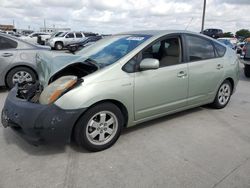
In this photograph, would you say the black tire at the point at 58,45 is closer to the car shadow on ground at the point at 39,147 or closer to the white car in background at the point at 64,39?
the white car in background at the point at 64,39

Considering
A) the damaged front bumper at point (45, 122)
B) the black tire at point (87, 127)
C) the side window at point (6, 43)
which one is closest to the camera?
the damaged front bumper at point (45, 122)

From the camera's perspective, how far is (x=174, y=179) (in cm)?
271

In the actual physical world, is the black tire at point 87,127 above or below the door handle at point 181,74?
below

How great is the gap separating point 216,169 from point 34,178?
2029mm

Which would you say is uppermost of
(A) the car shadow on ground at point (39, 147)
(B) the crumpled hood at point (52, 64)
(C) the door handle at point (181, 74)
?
(B) the crumpled hood at point (52, 64)

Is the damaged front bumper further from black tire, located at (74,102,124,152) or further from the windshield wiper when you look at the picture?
the windshield wiper

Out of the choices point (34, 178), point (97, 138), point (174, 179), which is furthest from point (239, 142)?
point (34, 178)

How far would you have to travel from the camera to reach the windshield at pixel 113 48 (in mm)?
3582

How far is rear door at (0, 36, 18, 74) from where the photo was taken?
6016mm

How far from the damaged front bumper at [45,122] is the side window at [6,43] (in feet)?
12.3

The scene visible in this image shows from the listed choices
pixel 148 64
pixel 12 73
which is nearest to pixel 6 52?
pixel 12 73

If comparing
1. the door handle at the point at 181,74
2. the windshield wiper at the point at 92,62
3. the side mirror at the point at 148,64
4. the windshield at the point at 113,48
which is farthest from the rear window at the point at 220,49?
the windshield wiper at the point at 92,62

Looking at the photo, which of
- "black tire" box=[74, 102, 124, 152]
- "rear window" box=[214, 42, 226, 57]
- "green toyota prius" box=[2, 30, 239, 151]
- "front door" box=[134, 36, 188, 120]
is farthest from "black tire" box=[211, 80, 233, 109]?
"black tire" box=[74, 102, 124, 152]

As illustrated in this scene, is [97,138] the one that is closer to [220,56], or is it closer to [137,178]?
[137,178]
